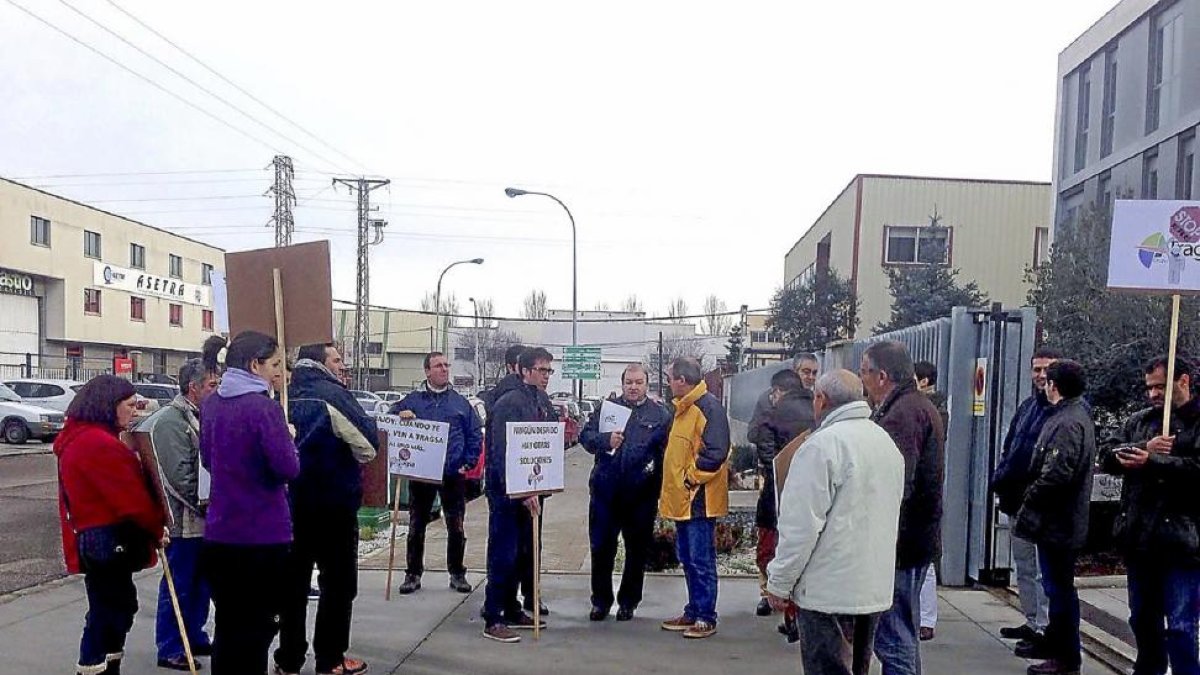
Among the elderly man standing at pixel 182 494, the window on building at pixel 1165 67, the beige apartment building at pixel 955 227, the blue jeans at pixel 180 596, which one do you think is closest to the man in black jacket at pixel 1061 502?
the elderly man standing at pixel 182 494

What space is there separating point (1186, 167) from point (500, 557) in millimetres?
19594

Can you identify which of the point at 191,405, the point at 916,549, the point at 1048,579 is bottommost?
the point at 1048,579

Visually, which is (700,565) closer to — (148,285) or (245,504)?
(245,504)

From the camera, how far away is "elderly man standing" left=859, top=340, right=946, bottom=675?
464cm

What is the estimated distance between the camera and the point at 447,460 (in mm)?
7840

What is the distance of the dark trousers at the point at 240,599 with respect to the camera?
4.64 m

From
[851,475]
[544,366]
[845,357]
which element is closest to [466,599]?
[544,366]

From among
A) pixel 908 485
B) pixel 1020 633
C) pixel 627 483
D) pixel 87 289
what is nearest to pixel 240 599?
pixel 627 483

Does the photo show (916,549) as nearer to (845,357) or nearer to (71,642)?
(71,642)

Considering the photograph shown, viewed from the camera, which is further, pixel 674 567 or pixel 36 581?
pixel 674 567

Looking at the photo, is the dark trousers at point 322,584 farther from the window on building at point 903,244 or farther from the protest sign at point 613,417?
the window on building at point 903,244

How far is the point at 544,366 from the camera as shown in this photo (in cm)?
686

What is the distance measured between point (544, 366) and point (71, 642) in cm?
367

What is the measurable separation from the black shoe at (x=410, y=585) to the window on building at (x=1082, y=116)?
23318 mm
